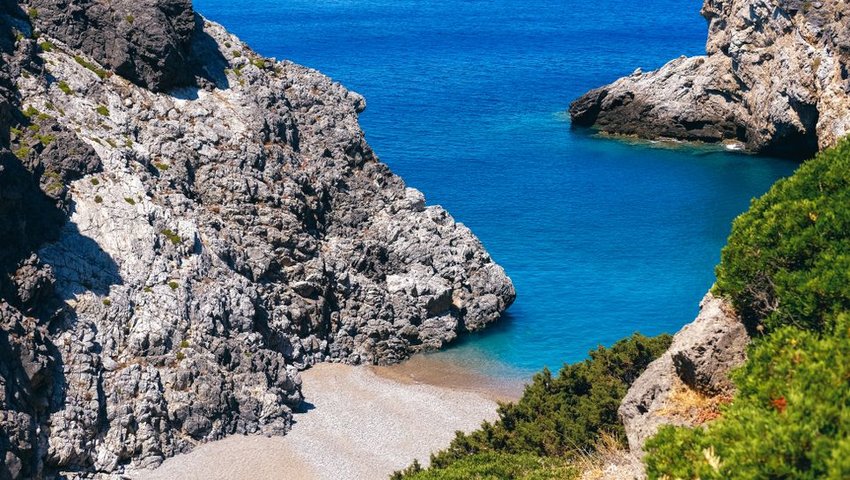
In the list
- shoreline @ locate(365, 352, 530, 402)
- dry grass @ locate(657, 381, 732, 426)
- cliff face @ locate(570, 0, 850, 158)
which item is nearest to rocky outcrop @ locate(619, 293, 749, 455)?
dry grass @ locate(657, 381, 732, 426)

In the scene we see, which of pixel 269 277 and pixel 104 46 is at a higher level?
pixel 104 46

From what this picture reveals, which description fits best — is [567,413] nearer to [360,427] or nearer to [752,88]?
[360,427]

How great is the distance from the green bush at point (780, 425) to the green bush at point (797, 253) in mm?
1790

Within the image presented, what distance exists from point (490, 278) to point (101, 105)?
2508 cm

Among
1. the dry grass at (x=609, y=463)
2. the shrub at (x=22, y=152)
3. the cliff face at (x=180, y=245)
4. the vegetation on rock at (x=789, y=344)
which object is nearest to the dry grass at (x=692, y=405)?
the dry grass at (x=609, y=463)

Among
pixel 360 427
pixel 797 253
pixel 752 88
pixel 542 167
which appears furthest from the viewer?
pixel 752 88

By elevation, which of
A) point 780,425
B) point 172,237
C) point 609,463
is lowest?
point 780,425

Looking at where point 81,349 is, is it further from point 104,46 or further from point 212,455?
point 104,46

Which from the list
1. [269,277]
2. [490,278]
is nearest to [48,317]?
[269,277]

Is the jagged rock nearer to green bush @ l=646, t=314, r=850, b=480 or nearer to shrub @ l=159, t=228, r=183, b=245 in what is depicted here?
shrub @ l=159, t=228, r=183, b=245

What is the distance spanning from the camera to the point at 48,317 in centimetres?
4512

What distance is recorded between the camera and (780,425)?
16641mm

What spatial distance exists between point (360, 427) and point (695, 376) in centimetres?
2811

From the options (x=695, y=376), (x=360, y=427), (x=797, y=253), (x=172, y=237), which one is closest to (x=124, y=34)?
(x=172, y=237)
